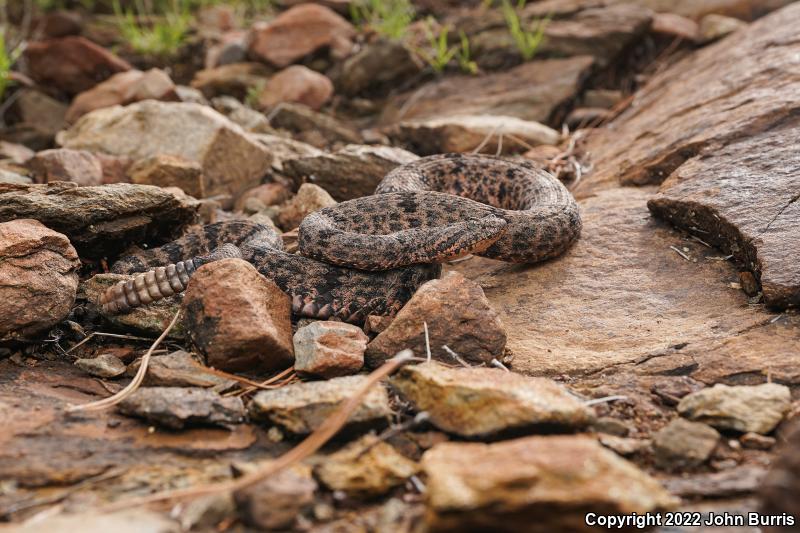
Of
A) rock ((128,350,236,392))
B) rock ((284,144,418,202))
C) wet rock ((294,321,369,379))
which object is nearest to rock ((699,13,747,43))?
rock ((284,144,418,202))

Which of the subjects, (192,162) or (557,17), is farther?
(557,17)

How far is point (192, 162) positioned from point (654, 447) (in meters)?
4.81

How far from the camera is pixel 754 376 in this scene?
12.8 feet

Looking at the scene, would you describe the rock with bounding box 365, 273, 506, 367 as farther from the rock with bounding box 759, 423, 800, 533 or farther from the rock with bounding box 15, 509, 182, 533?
the rock with bounding box 759, 423, 800, 533

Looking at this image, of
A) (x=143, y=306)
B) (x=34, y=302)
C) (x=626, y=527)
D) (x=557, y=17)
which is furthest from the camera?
(x=557, y=17)

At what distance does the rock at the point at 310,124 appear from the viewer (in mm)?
8914

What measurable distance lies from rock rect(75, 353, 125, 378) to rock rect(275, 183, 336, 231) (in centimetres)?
242

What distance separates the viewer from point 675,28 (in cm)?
1001

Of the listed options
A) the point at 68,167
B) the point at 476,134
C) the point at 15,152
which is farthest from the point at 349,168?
the point at 15,152

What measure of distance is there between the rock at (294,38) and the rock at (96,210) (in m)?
5.48

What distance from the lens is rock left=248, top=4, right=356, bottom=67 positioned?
10586mm

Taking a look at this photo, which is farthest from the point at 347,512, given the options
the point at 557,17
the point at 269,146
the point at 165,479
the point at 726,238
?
the point at 557,17

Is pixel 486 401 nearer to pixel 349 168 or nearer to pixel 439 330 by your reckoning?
pixel 439 330

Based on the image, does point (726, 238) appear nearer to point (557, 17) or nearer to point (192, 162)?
point (192, 162)
